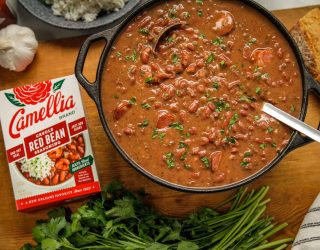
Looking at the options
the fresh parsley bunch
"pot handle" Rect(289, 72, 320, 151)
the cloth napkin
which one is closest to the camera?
"pot handle" Rect(289, 72, 320, 151)

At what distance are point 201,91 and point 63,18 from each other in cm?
98

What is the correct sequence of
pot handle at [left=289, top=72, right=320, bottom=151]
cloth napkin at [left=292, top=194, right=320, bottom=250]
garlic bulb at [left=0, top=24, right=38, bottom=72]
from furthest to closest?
garlic bulb at [left=0, top=24, right=38, bottom=72] → cloth napkin at [left=292, top=194, right=320, bottom=250] → pot handle at [left=289, top=72, right=320, bottom=151]

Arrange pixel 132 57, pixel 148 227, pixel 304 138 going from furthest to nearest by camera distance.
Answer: pixel 148 227, pixel 132 57, pixel 304 138

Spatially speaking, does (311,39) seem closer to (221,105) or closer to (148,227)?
(221,105)

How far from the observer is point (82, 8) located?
3.24 m

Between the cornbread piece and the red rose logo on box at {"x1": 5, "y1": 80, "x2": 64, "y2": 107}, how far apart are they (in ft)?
4.44

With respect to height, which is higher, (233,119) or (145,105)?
(145,105)

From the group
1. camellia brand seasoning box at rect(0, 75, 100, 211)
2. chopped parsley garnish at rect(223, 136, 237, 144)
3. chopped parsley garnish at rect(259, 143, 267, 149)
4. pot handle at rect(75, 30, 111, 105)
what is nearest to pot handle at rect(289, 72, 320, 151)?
chopped parsley garnish at rect(259, 143, 267, 149)

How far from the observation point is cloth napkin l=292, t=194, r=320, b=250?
3.06 metres

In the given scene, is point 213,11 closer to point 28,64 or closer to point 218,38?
point 218,38

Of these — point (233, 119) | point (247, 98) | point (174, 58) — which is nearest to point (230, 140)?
point (233, 119)

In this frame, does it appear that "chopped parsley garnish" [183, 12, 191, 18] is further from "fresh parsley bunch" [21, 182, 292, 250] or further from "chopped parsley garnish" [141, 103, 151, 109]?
"fresh parsley bunch" [21, 182, 292, 250]

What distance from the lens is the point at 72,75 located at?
3.13 metres

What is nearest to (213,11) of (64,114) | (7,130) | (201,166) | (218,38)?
(218,38)
